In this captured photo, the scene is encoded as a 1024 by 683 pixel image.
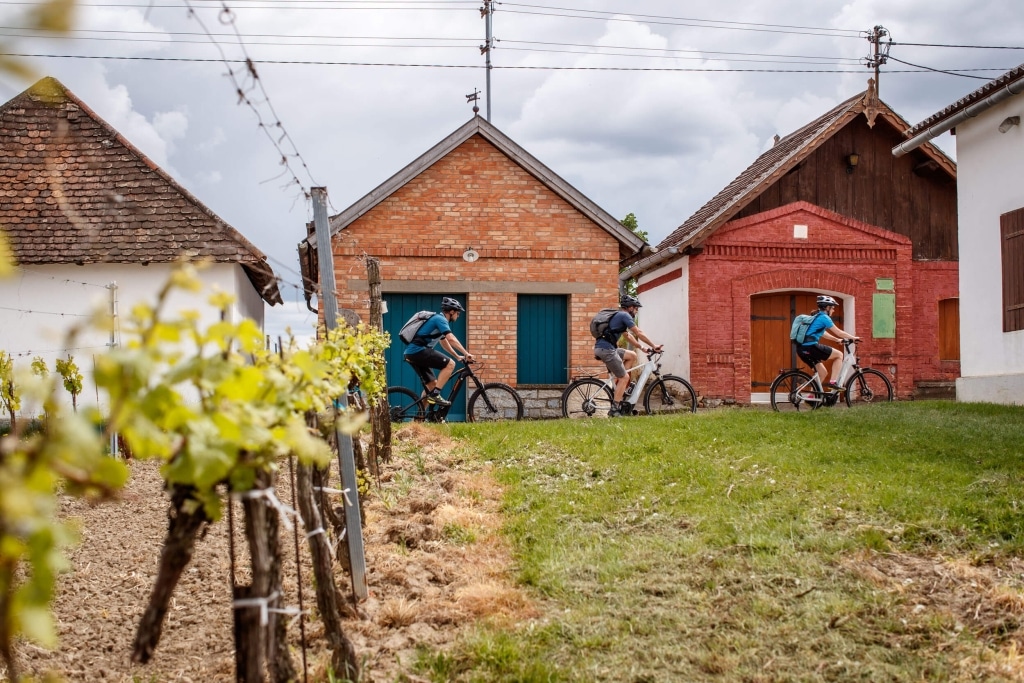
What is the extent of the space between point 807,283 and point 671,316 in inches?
110

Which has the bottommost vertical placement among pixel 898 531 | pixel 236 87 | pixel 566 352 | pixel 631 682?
pixel 631 682

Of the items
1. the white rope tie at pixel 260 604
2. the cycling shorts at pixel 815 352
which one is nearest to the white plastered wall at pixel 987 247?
the cycling shorts at pixel 815 352

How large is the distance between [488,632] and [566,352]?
41.5ft

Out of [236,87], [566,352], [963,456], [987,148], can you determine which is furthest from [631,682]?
[566,352]

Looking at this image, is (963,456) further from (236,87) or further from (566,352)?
(566,352)

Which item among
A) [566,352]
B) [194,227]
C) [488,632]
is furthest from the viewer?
[566,352]

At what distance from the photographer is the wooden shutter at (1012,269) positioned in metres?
12.3

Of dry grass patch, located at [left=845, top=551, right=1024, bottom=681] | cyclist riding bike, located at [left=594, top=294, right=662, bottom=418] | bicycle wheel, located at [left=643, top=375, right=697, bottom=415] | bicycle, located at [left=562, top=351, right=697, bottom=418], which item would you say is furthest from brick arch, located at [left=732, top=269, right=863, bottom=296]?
dry grass patch, located at [left=845, top=551, right=1024, bottom=681]

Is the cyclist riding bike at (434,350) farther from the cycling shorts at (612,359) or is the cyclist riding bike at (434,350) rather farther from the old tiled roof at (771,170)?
the old tiled roof at (771,170)

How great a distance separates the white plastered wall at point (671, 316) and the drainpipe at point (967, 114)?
4925 millimetres

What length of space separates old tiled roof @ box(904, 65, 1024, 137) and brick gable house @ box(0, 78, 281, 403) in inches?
400

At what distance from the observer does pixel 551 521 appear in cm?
718

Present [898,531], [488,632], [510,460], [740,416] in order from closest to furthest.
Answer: [488,632] < [898,531] < [510,460] < [740,416]

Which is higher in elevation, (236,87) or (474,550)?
(236,87)
